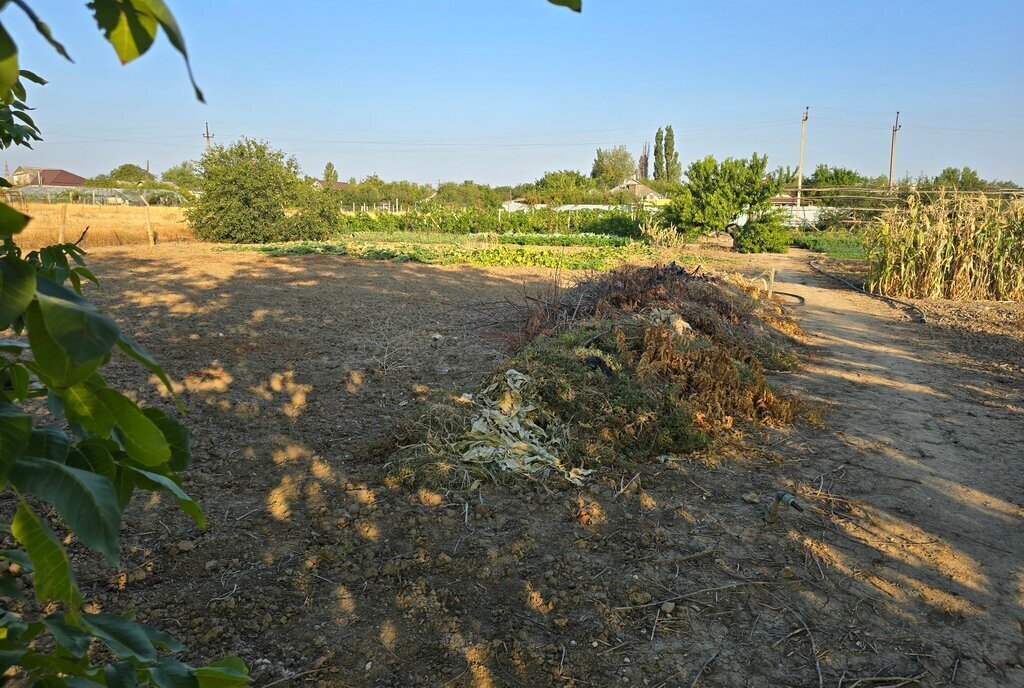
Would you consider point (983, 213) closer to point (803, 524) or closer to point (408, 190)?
point (803, 524)

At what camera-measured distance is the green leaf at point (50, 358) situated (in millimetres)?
676

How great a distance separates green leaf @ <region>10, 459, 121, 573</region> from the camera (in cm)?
67

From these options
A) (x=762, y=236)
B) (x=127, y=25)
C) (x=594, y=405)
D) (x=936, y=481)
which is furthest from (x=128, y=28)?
(x=762, y=236)

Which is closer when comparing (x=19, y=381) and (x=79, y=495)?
(x=79, y=495)

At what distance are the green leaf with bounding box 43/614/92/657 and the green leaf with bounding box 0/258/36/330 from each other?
474 mm

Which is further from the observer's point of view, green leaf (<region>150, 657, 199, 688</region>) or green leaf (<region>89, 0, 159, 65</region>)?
green leaf (<region>150, 657, 199, 688</region>)

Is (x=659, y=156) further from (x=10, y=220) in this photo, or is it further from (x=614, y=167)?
(x=10, y=220)

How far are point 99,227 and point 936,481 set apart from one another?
82.4ft

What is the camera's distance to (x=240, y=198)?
83.2 ft

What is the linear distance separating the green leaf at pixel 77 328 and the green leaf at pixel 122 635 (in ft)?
1.49

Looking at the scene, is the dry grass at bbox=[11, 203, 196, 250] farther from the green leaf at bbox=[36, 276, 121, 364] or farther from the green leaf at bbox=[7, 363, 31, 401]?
the green leaf at bbox=[36, 276, 121, 364]

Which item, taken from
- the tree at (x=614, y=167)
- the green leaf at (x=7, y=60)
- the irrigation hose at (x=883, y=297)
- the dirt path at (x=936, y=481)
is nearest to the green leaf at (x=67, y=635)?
the green leaf at (x=7, y=60)

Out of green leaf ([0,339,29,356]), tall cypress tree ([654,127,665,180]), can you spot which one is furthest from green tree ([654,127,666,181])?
green leaf ([0,339,29,356])

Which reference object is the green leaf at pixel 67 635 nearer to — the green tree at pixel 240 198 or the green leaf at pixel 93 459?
the green leaf at pixel 93 459
